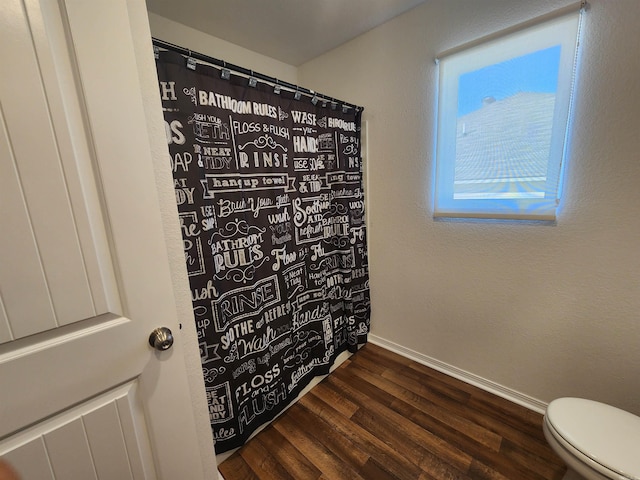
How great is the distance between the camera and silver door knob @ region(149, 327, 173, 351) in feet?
2.43

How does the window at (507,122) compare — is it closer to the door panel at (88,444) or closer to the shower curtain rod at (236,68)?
the shower curtain rod at (236,68)

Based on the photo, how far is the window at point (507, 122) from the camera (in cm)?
121

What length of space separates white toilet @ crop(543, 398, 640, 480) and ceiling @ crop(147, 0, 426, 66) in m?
2.16

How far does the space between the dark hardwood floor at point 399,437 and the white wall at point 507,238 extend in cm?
26

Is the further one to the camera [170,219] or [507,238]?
[507,238]

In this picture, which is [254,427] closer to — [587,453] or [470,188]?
[587,453]

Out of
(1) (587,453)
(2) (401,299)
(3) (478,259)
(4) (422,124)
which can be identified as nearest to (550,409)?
(1) (587,453)

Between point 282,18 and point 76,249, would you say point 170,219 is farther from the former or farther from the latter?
point 282,18

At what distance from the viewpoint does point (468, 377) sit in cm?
171

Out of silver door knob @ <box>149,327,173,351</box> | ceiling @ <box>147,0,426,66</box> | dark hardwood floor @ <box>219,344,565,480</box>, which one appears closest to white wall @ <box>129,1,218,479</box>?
silver door knob @ <box>149,327,173,351</box>

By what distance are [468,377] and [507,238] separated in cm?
96

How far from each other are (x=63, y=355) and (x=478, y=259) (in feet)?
6.01

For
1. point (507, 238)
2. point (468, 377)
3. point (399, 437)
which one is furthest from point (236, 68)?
point (468, 377)

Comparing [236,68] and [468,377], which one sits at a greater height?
[236,68]
